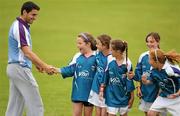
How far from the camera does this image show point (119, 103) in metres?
10.6

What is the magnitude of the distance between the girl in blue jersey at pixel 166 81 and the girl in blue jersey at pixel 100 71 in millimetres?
832

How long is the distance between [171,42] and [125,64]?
751 centimetres

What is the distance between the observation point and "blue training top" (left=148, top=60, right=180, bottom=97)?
1020 cm

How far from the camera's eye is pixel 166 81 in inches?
404

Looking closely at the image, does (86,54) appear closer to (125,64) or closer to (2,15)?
(125,64)

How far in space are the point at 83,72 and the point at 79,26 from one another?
9.12 metres

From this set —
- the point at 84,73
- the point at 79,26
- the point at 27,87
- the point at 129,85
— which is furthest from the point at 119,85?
the point at 79,26

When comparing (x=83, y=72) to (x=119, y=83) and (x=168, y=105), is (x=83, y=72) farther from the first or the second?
(x=168, y=105)

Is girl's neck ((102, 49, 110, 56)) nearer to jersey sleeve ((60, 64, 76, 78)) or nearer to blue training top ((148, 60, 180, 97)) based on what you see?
jersey sleeve ((60, 64, 76, 78))

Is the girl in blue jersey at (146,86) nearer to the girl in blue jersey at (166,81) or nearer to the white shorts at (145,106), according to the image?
the white shorts at (145,106)

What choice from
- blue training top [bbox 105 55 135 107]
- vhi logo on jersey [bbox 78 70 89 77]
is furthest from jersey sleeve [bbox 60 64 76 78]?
blue training top [bbox 105 55 135 107]

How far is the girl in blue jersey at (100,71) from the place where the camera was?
424 inches

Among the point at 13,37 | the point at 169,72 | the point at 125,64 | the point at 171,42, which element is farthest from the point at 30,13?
the point at 171,42

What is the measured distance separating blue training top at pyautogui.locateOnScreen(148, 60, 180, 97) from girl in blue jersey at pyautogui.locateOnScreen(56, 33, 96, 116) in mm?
1024
